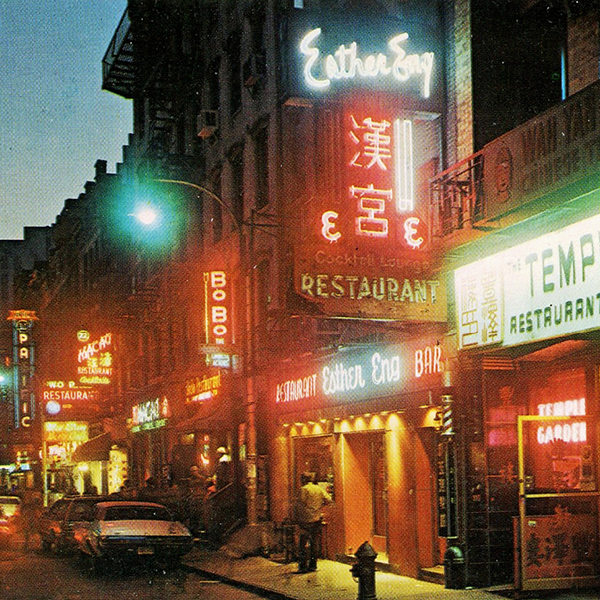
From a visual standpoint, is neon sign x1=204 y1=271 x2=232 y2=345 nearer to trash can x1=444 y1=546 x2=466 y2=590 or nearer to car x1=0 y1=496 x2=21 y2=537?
car x1=0 y1=496 x2=21 y2=537

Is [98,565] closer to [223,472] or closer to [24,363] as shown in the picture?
[223,472]

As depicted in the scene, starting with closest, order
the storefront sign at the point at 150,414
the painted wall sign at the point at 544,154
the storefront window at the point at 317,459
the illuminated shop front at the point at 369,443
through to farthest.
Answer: the painted wall sign at the point at 544,154, the illuminated shop front at the point at 369,443, the storefront window at the point at 317,459, the storefront sign at the point at 150,414

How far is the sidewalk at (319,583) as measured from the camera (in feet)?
45.7

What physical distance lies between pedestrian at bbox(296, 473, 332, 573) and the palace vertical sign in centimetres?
3333

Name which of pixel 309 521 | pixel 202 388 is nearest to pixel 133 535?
pixel 309 521

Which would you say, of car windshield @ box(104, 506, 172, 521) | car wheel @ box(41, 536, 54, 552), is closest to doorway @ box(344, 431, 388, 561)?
car windshield @ box(104, 506, 172, 521)

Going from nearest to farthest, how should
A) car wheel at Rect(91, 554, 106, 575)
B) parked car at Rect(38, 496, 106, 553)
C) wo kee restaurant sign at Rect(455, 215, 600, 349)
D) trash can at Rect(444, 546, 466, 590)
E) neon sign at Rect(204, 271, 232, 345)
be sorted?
wo kee restaurant sign at Rect(455, 215, 600, 349), trash can at Rect(444, 546, 466, 590), car wheel at Rect(91, 554, 106, 575), parked car at Rect(38, 496, 106, 553), neon sign at Rect(204, 271, 232, 345)

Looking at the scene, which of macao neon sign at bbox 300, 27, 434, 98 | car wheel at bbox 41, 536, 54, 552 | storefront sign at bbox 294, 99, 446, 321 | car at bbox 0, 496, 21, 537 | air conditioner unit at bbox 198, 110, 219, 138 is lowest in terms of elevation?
car wheel at bbox 41, 536, 54, 552

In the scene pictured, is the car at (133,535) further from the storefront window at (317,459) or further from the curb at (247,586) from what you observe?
the storefront window at (317,459)

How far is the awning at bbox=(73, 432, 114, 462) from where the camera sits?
38.6m

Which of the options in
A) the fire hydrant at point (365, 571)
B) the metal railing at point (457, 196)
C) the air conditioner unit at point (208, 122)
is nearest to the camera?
the fire hydrant at point (365, 571)

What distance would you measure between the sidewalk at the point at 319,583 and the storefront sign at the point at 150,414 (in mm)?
10773

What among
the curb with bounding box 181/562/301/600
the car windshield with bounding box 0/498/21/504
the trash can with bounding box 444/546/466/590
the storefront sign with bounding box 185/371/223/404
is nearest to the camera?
the trash can with bounding box 444/546/466/590

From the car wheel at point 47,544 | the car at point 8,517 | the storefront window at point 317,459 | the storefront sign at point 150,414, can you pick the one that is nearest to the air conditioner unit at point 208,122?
the storefront sign at point 150,414
